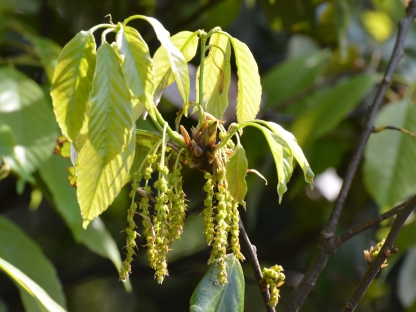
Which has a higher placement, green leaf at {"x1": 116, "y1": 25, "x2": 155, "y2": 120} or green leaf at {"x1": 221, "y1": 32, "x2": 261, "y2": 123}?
green leaf at {"x1": 116, "y1": 25, "x2": 155, "y2": 120}

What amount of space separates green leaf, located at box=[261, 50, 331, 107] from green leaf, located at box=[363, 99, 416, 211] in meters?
0.37

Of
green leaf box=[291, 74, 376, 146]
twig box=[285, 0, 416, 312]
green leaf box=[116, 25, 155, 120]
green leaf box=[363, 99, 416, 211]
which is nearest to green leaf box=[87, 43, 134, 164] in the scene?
green leaf box=[116, 25, 155, 120]

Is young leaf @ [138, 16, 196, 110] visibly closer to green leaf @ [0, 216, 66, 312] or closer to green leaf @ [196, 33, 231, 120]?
green leaf @ [196, 33, 231, 120]

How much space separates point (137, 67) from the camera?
0.59 metres

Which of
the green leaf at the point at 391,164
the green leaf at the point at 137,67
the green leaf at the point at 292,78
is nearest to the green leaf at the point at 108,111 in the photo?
the green leaf at the point at 137,67

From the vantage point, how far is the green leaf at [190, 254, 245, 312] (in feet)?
2.22

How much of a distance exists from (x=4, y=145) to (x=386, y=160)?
33.0 inches

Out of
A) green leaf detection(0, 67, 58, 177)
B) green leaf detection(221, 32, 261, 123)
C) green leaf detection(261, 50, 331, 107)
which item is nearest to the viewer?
green leaf detection(221, 32, 261, 123)

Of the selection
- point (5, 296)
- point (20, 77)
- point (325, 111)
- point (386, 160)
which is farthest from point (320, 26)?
point (5, 296)

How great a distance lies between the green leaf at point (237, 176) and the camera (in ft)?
1.98

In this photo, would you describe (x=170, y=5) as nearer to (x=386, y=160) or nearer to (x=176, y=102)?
(x=176, y=102)

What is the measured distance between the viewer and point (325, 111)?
1688 mm

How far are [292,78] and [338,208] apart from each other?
110 centimetres

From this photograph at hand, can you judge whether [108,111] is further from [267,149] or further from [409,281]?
[409,281]
